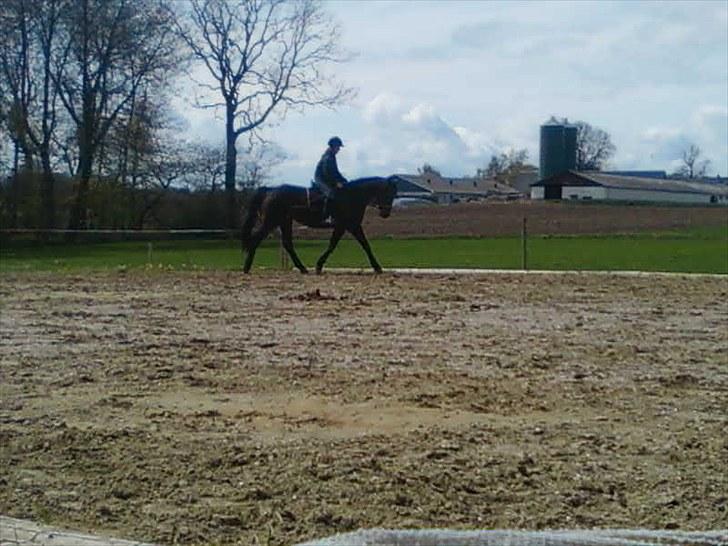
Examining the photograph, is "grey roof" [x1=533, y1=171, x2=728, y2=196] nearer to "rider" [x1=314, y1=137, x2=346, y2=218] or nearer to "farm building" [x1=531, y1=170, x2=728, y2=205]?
"farm building" [x1=531, y1=170, x2=728, y2=205]

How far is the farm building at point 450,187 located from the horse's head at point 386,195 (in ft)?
256

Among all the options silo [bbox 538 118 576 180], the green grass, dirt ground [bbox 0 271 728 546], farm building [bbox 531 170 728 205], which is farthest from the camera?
silo [bbox 538 118 576 180]

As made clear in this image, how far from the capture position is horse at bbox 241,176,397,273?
18.9 m

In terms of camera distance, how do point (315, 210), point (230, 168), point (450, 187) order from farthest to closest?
point (450, 187)
point (230, 168)
point (315, 210)

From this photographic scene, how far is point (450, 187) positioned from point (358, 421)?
10623 centimetres

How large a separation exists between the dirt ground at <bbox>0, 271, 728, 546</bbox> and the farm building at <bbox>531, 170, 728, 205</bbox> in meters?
72.2

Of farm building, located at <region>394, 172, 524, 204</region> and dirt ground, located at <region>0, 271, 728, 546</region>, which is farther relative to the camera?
farm building, located at <region>394, 172, 524, 204</region>

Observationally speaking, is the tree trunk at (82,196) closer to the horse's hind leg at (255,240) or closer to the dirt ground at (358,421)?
the horse's hind leg at (255,240)

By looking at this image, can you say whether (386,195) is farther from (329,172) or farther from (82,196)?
(82,196)

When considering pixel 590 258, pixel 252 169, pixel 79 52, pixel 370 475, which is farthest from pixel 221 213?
pixel 370 475

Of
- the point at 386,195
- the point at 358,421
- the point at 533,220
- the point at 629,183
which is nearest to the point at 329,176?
the point at 386,195

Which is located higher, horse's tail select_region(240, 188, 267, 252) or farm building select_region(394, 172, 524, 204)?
farm building select_region(394, 172, 524, 204)

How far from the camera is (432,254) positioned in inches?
1146

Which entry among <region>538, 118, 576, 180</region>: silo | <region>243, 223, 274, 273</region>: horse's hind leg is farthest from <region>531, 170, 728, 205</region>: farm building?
<region>243, 223, 274, 273</region>: horse's hind leg
